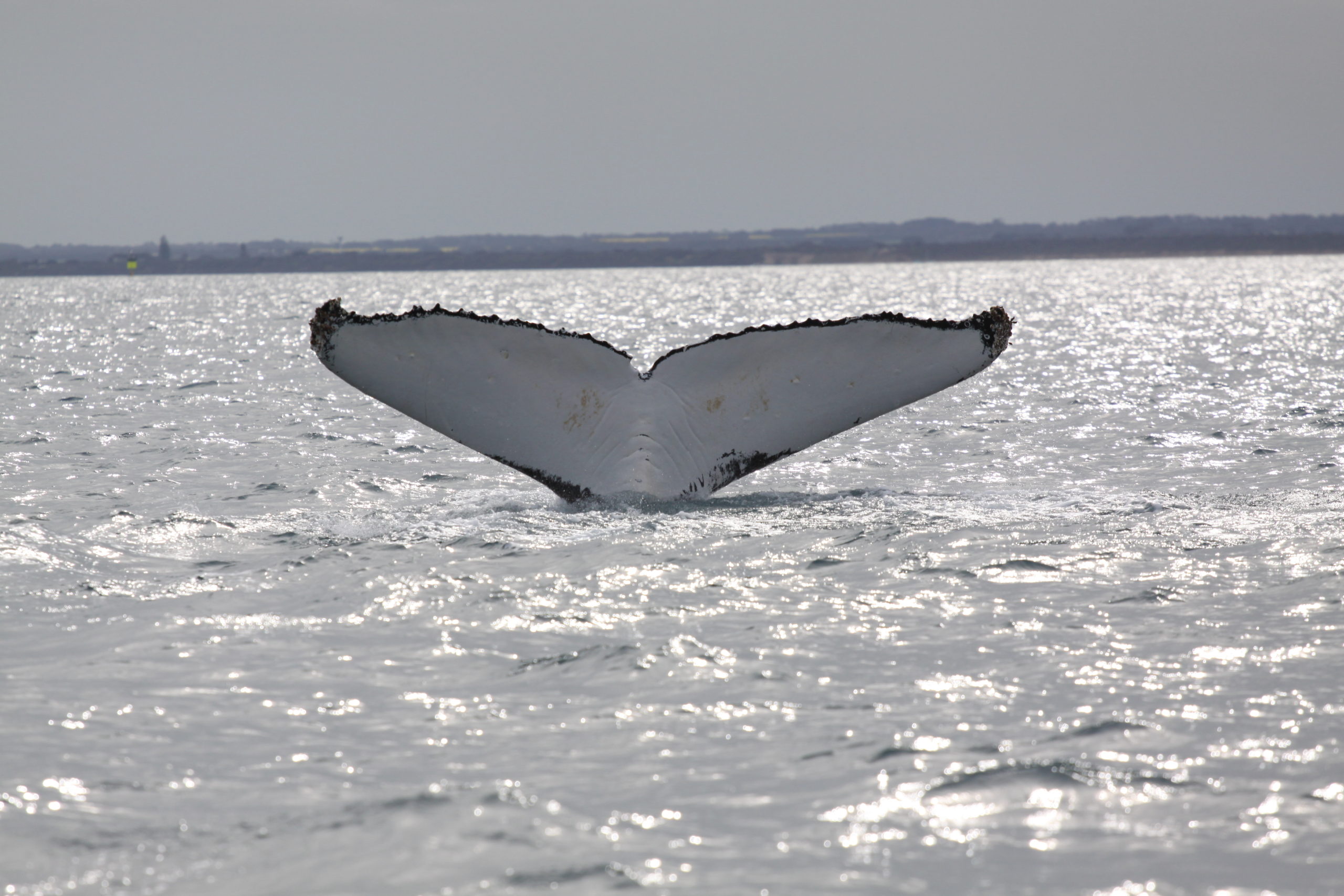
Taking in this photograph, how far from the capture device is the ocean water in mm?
3865

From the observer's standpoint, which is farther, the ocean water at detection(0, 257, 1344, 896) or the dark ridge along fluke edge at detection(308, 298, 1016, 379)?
the dark ridge along fluke edge at detection(308, 298, 1016, 379)

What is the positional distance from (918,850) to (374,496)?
7.60 meters

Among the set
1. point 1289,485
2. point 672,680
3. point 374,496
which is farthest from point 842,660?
point 1289,485

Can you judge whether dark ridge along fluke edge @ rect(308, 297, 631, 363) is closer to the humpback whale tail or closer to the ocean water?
the humpback whale tail

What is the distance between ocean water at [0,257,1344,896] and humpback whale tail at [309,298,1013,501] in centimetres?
43

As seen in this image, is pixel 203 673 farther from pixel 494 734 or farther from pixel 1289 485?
pixel 1289 485

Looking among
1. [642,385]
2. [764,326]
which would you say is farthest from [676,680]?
[642,385]

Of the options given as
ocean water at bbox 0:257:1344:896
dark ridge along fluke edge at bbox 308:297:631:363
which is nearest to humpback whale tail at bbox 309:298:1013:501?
dark ridge along fluke edge at bbox 308:297:631:363

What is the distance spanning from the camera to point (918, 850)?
152 inches

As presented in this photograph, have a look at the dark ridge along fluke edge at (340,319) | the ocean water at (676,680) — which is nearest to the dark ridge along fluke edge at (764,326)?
the dark ridge along fluke edge at (340,319)

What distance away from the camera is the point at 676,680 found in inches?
215

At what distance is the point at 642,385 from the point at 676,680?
3.46 metres

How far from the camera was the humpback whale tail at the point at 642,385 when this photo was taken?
7.93 metres

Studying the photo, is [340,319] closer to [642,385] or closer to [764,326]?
[642,385]
